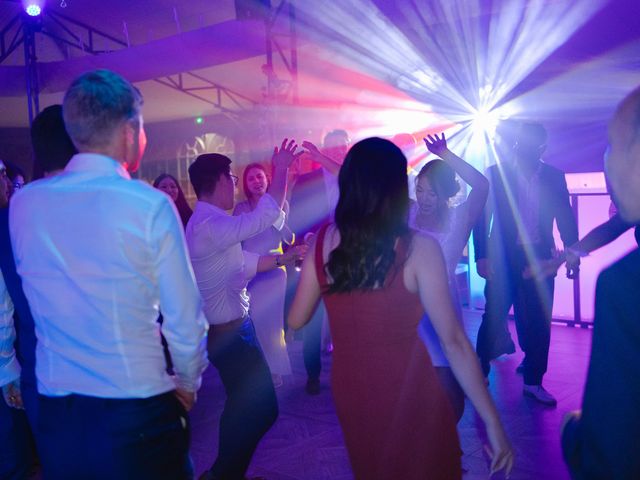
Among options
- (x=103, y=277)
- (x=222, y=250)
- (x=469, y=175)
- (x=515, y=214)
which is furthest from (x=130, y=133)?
(x=515, y=214)

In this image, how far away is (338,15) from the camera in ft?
23.3

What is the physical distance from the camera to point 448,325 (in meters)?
1.59

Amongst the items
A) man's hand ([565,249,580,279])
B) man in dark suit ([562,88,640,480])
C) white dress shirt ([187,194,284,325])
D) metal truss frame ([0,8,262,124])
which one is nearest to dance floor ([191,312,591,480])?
man's hand ([565,249,580,279])

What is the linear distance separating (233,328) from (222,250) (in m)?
0.34

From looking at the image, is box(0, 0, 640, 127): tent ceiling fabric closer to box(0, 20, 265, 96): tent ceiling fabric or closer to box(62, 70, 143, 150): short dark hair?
box(0, 20, 265, 96): tent ceiling fabric

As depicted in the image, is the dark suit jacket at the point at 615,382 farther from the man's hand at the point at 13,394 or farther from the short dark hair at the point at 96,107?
the man's hand at the point at 13,394

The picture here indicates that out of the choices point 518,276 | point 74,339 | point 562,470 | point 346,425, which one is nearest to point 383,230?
point 346,425

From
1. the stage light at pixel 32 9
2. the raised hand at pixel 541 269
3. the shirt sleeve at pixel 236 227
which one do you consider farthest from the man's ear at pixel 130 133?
the stage light at pixel 32 9

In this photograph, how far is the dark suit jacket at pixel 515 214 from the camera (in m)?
3.78

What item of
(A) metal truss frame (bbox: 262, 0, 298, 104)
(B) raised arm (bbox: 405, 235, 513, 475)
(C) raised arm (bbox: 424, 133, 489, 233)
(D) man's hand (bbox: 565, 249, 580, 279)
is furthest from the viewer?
(A) metal truss frame (bbox: 262, 0, 298, 104)

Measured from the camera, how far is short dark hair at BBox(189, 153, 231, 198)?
2643 mm

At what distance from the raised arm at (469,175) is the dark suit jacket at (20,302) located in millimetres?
1833

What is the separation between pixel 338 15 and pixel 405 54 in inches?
44.7

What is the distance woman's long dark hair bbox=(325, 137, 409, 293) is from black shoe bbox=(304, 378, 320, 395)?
2692 mm
